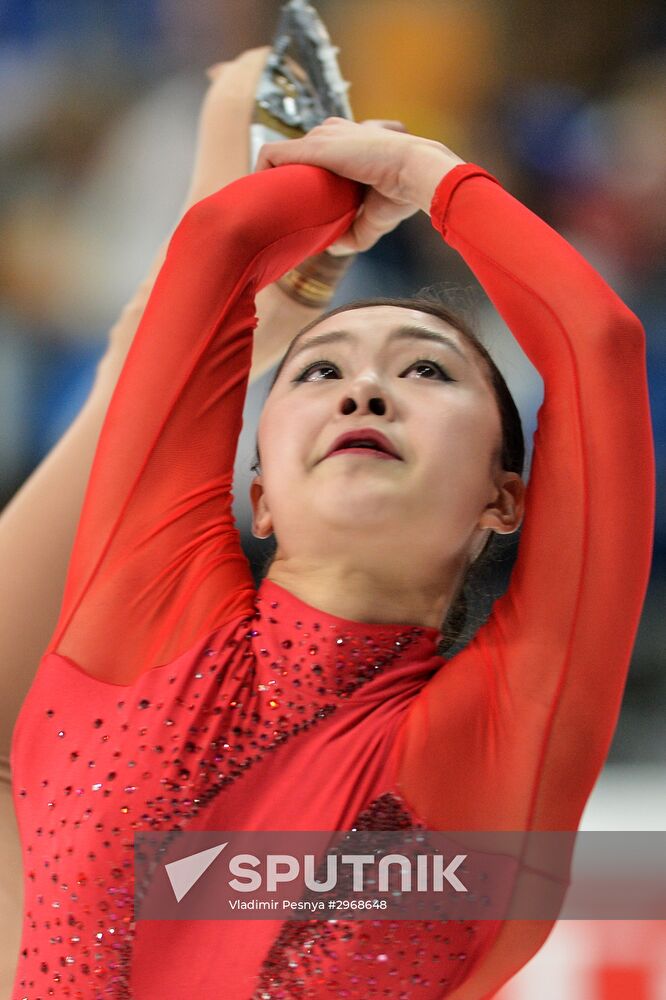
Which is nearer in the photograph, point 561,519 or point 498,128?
point 561,519

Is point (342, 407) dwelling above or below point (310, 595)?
above

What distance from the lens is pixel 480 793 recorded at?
0.92 meters

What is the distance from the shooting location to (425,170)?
1.17 meters

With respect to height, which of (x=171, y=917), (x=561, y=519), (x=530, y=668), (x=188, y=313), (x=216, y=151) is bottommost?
(x=171, y=917)

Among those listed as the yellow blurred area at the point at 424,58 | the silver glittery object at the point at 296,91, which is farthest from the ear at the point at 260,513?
the yellow blurred area at the point at 424,58

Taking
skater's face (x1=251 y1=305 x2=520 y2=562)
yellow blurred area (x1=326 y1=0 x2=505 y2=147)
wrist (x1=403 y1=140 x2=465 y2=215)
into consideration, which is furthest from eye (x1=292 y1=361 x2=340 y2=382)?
yellow blurred area (x1=326 y1=0 x2=505 y2=147)

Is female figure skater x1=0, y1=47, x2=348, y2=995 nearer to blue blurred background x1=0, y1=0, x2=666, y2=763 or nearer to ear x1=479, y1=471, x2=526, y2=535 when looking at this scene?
ear x1=479, y1=471, x2=526, y2=535

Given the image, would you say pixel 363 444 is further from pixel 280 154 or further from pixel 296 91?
pixel 296 91

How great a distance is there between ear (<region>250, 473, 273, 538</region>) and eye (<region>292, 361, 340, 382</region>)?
126 millimetres

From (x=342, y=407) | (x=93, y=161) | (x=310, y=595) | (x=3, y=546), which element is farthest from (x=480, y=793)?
(x=93, y=161)

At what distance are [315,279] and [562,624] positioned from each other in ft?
2.08

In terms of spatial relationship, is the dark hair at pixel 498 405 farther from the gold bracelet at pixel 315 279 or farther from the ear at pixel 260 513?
the gold bracelet at pixel 315 279

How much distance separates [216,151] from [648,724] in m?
1.39

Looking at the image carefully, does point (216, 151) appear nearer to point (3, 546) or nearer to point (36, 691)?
point (3, 546)
